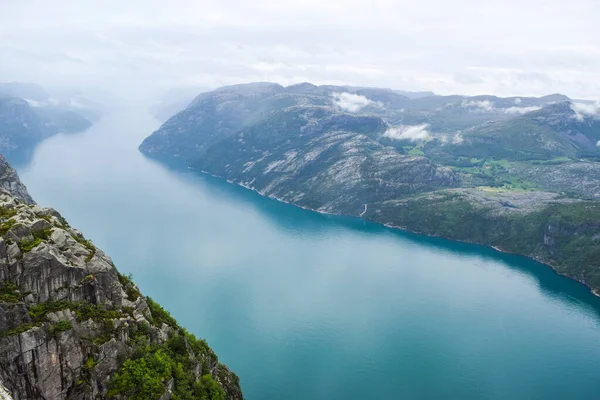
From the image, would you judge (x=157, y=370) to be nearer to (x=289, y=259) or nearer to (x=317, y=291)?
(x=317, y=291)

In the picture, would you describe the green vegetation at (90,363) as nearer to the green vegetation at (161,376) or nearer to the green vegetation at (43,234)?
the green vegetation at (161,376)

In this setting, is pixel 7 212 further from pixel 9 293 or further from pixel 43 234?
pixel 9 293

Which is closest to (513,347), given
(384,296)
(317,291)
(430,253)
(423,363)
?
(423,363)

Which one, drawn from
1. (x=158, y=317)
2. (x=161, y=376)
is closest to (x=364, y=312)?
(x=158, y=317)

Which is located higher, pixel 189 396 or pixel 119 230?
pixel 189 396

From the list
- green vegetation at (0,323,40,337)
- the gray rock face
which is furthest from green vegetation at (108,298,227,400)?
the gray rock face

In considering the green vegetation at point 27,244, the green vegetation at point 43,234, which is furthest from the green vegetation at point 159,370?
the green vegetation at point 43,234
